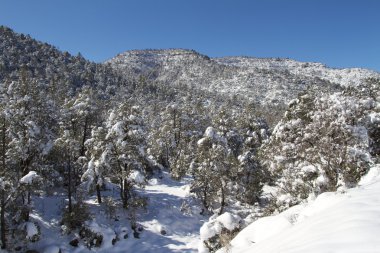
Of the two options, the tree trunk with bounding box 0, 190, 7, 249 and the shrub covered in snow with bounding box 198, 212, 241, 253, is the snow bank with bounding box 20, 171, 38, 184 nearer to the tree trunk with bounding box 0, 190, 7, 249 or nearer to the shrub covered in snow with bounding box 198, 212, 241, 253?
the tree trunk with bounding box 0, 190, 7, 249

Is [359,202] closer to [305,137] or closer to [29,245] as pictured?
[305,137]

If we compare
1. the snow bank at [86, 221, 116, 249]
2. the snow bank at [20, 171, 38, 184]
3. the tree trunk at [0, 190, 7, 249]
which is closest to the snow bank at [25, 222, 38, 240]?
the tree trunk at [0, 190, 7, 249]

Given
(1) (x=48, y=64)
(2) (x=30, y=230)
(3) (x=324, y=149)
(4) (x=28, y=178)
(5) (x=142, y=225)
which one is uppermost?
(1) (x=48, y=64)

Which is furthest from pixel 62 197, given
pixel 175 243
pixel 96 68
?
pixel 96 68

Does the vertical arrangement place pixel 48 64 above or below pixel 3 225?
above

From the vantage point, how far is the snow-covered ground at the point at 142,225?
26.1m

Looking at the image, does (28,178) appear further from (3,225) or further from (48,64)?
(48,64)

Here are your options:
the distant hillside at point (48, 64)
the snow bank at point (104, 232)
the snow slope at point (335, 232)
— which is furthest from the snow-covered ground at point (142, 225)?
the distant hillside at point (48, 64)

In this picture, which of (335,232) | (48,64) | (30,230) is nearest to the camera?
(335,232)

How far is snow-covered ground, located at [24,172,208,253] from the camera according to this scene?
1029 inches

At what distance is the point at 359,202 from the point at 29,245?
2337 cm

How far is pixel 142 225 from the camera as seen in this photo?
100.0 ft

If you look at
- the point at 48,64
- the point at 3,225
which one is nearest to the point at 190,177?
the point at 3,225

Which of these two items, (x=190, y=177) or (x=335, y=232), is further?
(x=190, y=177)
